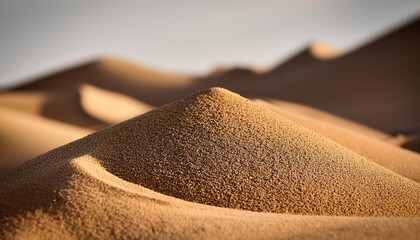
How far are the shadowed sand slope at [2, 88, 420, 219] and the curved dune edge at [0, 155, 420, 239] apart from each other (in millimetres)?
269

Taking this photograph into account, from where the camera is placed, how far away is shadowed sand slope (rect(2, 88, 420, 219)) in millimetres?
3715

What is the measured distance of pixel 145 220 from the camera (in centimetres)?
305

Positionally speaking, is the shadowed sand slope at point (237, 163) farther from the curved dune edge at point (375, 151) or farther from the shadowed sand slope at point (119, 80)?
the shadowed sand slope at point (119, 80)

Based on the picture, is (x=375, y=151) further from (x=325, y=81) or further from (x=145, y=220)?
(x=325, y=81)

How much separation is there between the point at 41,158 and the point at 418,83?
16.0 m

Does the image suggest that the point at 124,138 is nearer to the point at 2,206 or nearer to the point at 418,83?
the point at 2,206

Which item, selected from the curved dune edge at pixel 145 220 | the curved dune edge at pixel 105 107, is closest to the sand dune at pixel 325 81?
the curved dune edge at pixel 105 107

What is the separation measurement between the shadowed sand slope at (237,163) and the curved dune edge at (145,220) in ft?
0.88

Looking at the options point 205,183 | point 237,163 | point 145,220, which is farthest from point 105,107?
point 145,220

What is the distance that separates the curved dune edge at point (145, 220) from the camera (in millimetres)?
2881

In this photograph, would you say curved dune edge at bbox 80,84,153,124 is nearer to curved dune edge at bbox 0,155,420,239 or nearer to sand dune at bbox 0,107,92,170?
sand dune at bbox 0,107,92,170

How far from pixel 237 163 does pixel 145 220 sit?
1.16m

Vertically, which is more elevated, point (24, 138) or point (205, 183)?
point (205, 183)

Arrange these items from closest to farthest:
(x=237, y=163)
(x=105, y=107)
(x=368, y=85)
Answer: (x=237, y=163) → (x=105, y=107) → (x=368, y=85)
